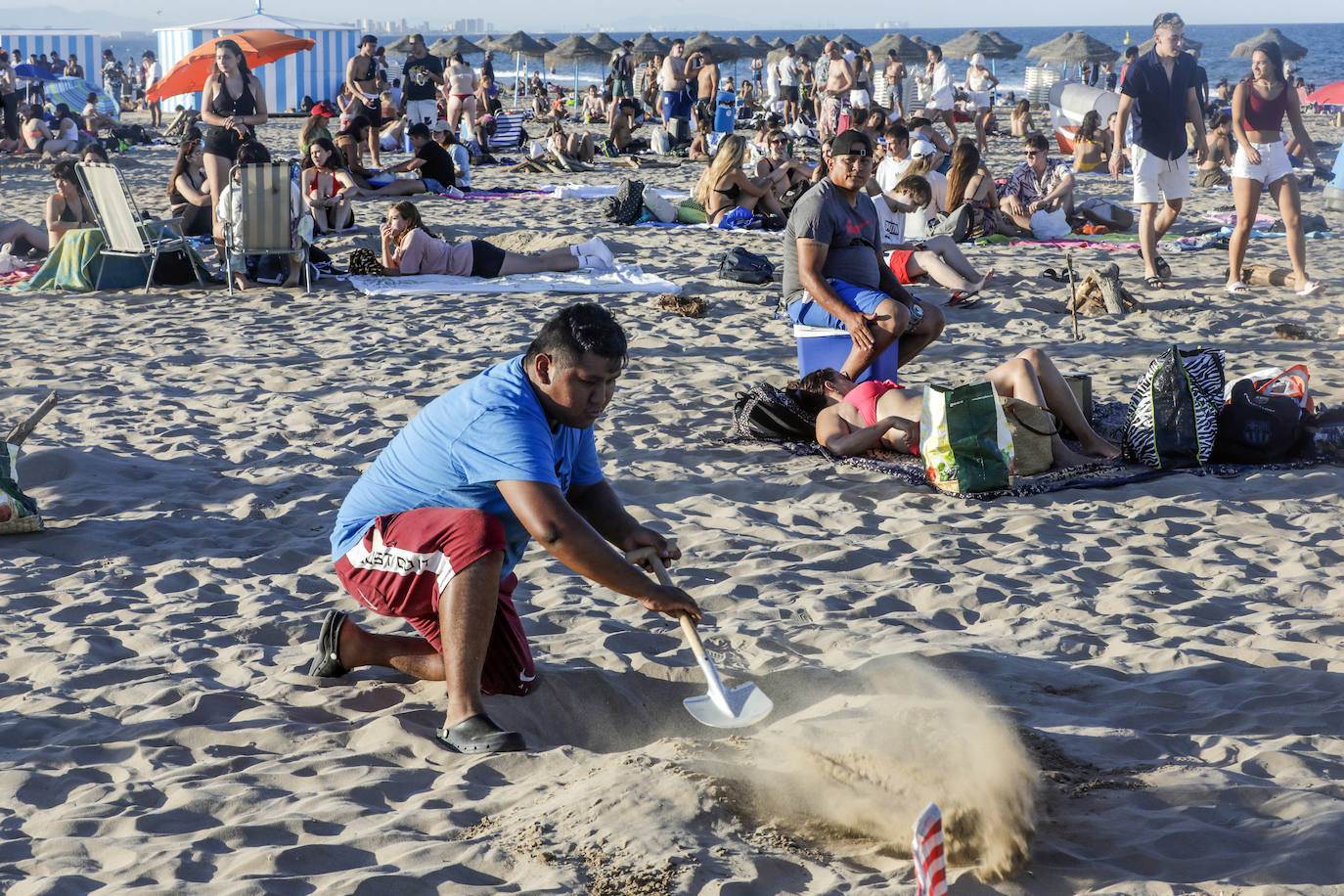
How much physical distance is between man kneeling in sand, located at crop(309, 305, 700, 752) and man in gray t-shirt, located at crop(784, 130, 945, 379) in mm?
2643

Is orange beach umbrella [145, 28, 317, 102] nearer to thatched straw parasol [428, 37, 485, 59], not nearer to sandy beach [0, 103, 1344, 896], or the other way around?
thatched straw parasol [428, 37, 485, 59]

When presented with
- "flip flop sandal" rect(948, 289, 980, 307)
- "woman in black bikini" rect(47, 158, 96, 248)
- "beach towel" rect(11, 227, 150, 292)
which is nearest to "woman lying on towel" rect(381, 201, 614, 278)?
"beach towel" rect(11, 227, 150, 292)

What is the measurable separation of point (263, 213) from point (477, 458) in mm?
6381

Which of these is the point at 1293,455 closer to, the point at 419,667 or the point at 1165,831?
the point at 1165,831

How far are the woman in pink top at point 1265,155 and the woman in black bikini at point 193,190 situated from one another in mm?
7495

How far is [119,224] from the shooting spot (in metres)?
8.42

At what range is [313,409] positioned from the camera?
580 centimetres

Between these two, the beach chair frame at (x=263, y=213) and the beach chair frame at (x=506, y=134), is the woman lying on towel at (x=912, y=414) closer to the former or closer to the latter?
the beach chair frame at (x=263, y=213)

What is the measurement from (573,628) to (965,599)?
3.92ft

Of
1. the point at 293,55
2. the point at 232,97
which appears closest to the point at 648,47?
the point at 293,55

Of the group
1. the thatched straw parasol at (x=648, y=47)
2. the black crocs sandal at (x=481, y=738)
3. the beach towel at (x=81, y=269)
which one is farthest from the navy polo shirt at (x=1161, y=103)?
the thatched straw parasol at (x=648, y=47)

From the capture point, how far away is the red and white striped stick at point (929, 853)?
5.48ft

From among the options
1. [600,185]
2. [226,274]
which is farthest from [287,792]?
[600,185]

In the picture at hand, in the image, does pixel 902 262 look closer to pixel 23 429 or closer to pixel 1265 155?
pixel 1265 155
